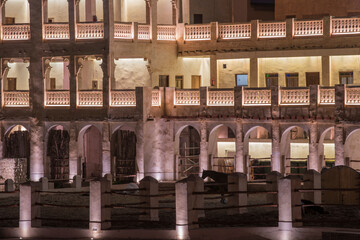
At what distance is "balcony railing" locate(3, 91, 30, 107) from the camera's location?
44844mm

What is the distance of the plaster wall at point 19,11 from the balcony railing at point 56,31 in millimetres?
5278

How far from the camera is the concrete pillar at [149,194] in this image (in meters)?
26.4

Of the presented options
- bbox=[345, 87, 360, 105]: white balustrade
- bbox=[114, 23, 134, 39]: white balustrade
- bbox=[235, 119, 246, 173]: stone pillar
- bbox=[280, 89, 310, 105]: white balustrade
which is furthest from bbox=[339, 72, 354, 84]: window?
bbox=[114, 23, 134, 39]: white balustrade

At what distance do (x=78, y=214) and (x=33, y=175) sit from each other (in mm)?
14911

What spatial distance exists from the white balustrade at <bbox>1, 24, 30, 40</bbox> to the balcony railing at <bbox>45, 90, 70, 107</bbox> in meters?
3.36

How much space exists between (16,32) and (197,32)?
10.0 meters

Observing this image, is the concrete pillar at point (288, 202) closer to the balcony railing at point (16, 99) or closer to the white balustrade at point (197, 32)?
the white balustrade at point (197, 32)

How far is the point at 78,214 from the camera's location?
29688 millimetres

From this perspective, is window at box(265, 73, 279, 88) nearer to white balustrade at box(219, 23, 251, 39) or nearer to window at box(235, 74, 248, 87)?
window at box(235, 74, 248, 87)

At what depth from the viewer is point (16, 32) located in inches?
1772

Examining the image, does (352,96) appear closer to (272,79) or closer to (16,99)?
(272,79)

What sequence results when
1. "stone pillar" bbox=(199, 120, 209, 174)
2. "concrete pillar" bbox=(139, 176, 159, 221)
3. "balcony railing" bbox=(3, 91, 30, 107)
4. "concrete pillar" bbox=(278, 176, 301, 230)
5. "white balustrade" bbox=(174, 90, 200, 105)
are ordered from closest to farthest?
"concrete pillar" bbox=(278, 176, 301, 230) → "concrete pillar" bbox=(139, 176, 159, 221) → "stone pillar" bbox=(199, 120, 209, 174) → "white balustrade" bbox=(174, 90, 200, 105) → "balcony railing" bbox=(3, 91, 30, 107)

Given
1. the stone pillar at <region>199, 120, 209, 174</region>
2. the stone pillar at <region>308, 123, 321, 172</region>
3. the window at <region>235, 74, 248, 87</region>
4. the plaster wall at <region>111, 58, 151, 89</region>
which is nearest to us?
the stone pillar at <region>308, 123, 321, 172</region>

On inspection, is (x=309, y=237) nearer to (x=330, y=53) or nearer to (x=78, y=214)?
(x=78, y=214)
